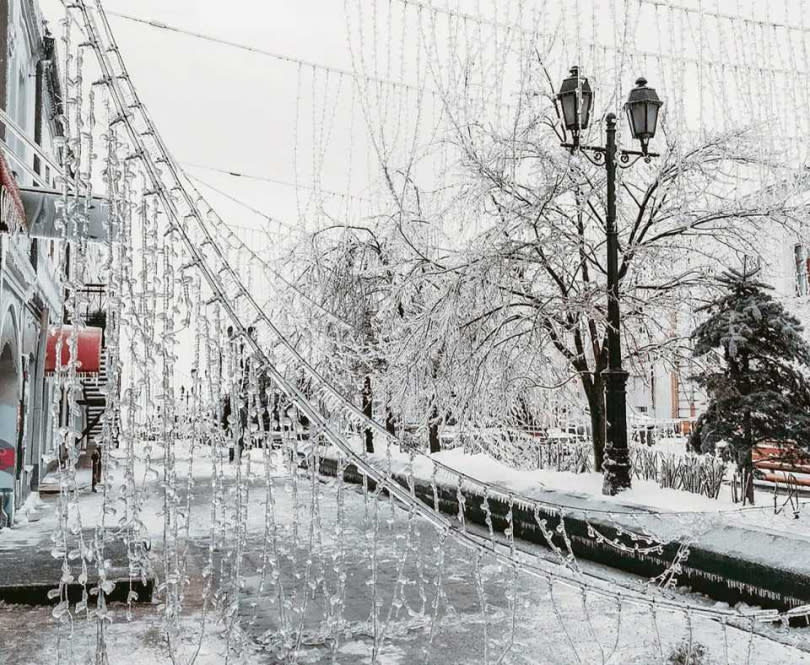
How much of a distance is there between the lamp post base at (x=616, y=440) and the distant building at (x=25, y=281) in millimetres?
6803

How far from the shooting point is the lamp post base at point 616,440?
9758 mm

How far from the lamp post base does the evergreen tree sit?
113 centimetres

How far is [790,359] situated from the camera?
9.97 m

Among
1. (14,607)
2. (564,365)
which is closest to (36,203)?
(14,607)

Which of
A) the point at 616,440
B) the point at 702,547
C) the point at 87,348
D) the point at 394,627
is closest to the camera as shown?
the point at 394,627

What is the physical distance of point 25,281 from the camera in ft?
41.5

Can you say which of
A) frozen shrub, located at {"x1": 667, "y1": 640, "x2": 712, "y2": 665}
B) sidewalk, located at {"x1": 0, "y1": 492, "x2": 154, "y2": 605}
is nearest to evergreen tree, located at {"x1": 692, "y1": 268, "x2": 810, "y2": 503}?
frozen shrub, located at {"x1": 667, "y1": 640, "x2": 712, "y2": 665}

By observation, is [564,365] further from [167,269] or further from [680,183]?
[167,269]

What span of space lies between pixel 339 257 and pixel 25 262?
10.0 m

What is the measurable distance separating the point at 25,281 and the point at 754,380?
10.6 m

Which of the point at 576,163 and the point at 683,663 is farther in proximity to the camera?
the point at 576,163

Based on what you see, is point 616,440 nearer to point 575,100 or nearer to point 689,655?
point 575,100

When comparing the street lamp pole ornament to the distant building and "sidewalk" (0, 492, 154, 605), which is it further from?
"sidewalk" (0, 492, 154, 605)

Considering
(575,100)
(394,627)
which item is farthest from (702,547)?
(575,100)
